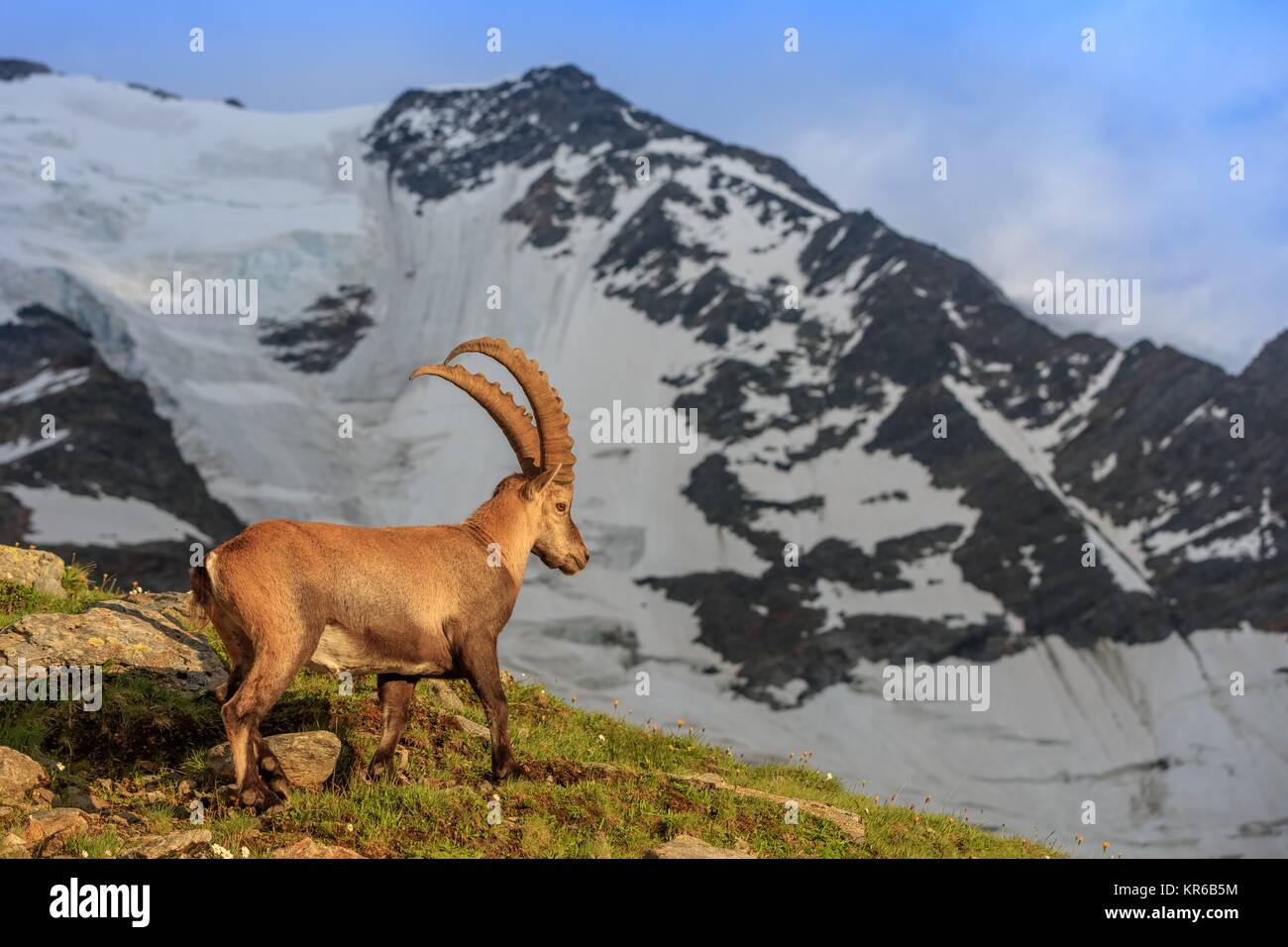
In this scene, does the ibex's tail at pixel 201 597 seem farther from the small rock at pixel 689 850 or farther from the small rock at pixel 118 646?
the small rock at pixel 689 850

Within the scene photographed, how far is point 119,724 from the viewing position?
13328 mm

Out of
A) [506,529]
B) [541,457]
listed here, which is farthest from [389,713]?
[541,457]

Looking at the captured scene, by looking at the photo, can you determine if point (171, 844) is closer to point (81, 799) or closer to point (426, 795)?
point (81, 799)

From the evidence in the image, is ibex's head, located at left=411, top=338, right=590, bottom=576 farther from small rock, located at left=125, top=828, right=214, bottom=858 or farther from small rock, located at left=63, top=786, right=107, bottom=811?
small rock, located at left=63, top=786, right=107, bottom=811

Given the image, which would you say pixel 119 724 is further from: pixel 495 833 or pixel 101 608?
pixel 495 833

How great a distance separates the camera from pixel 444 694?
17.4 m

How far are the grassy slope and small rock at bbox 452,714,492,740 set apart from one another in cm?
13

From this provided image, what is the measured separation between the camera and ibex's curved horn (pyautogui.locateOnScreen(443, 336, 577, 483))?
13.3 meters

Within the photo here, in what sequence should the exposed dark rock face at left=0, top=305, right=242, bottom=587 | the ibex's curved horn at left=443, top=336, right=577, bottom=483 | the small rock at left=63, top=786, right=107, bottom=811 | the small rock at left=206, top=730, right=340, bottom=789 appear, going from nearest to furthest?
the small rock at left=63, top=786, right=107, bottom=811, the small rock at left=206, top=730, right=340, bottom=789, the ibex's curved horn at left=443, top=336, right=577, bottom=483, the exposed dark rock face at left=0, top=305, right=242, bottom=587

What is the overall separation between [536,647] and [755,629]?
3783cm
